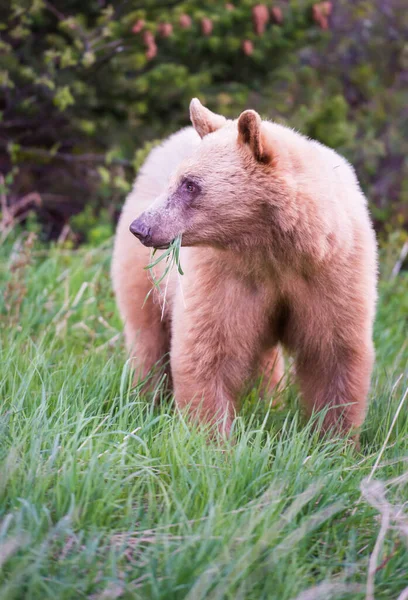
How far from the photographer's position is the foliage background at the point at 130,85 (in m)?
6.46

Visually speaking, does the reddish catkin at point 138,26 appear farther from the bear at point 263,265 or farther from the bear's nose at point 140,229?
the bear's nose at point 140,229

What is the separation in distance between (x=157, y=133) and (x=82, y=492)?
5.50 metres

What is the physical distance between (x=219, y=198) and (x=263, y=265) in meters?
0.38

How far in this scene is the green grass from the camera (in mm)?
2273

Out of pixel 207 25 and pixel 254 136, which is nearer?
pixel 254 136

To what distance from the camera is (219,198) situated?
337 cm

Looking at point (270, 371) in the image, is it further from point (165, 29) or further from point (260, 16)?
point (260, 16)

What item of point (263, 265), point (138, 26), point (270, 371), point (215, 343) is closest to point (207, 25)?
point (138, 26)

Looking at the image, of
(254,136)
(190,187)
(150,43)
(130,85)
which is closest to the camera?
(254,136)

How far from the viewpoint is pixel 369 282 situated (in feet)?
Result: 11.9

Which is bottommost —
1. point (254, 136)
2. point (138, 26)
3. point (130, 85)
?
point (254, 136)

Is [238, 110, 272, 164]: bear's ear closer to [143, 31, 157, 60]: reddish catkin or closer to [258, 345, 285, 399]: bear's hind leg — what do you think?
[258, 345, 285, 399]: bear's hind leg

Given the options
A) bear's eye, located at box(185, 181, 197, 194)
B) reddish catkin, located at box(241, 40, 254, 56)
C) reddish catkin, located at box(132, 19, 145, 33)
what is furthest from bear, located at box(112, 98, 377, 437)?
reddish catkin, located at box(241, 40, 254, 56)

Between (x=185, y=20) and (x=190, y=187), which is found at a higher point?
(x=185, y=20)
